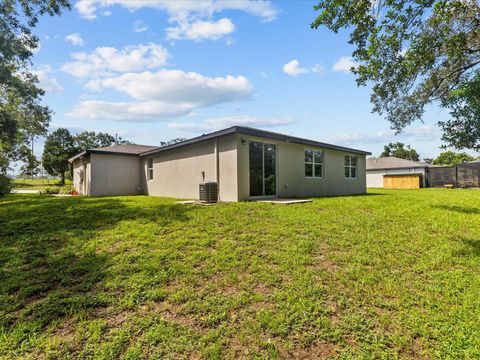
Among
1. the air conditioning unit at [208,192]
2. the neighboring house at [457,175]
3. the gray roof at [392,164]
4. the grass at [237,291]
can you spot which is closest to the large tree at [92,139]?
the air conditioning unit at [208,192]

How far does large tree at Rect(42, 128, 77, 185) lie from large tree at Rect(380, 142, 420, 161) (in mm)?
56603

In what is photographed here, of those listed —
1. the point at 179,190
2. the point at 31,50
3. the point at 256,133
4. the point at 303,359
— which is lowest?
the point at 303,359

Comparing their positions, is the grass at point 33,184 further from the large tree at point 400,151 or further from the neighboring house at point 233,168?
the large tree at point 400,151

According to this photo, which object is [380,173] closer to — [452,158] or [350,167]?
[350,167]

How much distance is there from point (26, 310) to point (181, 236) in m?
2.63

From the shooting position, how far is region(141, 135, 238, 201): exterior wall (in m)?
9.69

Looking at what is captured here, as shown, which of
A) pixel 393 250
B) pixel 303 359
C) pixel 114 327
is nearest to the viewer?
pixel 303 359

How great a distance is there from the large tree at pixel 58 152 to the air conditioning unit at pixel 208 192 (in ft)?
101

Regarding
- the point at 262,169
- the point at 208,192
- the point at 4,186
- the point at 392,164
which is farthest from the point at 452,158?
the point at 4,186

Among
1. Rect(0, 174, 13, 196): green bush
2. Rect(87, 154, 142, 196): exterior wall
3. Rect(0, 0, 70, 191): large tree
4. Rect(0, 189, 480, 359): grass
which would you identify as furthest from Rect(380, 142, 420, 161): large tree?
Rect(0, 174, 13, 196): green bush

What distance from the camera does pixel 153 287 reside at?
3.42 meters

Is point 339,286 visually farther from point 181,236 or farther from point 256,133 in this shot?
point 256,133

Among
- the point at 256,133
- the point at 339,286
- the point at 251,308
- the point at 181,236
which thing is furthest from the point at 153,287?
the point at 256,133

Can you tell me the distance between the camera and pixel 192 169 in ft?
37.5
